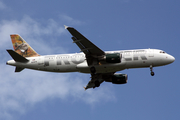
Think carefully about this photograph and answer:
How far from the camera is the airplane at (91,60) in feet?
163

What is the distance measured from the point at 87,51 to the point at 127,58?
7.34 meters

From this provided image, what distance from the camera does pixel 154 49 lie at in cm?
5312

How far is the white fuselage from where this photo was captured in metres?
50.9

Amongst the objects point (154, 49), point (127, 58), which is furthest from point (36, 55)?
point (154, 49)

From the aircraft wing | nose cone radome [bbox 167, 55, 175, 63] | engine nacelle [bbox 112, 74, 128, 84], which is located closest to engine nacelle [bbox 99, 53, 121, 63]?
the aircraft wing

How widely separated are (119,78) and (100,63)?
796 cm

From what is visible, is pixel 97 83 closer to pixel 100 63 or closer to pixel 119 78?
pixel 119 78

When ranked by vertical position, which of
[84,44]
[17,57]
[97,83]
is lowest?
[97,83]

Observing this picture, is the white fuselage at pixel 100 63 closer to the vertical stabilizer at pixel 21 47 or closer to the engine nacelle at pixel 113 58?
the engine nacelle at pixel 113 58

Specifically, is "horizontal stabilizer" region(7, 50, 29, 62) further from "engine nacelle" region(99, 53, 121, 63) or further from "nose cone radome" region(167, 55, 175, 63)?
"nose cone radome" region(167, 55, 175, 63)

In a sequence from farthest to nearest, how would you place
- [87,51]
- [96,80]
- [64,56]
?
[96,80], [64,56], [87,51]

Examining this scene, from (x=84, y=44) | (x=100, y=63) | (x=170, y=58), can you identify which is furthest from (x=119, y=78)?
(x=84, y=44)

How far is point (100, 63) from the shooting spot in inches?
2003

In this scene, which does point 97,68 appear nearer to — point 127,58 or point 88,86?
point 127,58
